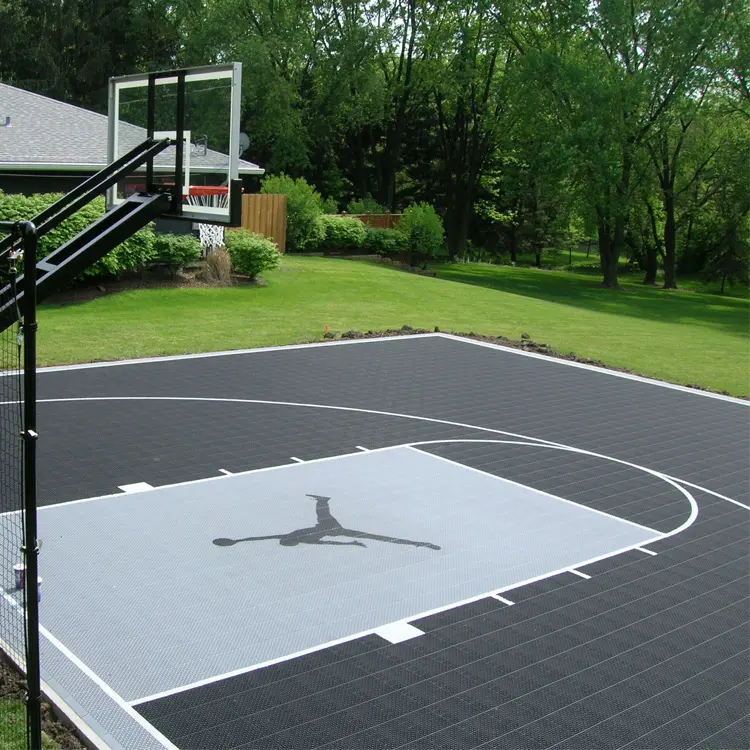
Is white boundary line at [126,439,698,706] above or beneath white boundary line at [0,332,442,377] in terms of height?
beneath

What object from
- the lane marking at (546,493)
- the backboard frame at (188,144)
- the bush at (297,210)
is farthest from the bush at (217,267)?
the backboard frame at (188,144)

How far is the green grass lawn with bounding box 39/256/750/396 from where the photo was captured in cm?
1421

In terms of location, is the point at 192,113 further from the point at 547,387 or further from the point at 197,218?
the point at 547,387

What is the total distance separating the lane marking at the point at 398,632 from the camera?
5.38m

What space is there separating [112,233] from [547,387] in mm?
8029

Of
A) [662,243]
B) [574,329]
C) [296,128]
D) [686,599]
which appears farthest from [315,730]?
[662,243]

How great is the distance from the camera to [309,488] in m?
7.98

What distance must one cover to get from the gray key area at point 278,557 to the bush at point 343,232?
19457 mm

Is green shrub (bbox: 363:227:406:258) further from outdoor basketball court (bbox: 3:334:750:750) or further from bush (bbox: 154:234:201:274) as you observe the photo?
outdoor basketball court (bbox: 3:334:750:750)

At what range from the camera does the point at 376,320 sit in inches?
681

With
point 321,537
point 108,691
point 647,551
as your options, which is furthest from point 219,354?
point 108,691

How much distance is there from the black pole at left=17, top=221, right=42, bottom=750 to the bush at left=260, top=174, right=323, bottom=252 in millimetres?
21624

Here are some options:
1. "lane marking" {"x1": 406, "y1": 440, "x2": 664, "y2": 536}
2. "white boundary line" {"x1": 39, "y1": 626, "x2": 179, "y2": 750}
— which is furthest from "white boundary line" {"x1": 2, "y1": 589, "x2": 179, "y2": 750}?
"lane marking" {"x1": 406, "y1": 440, "x2": 664, "y2": 536}

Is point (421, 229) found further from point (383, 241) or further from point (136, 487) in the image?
point (136, 487)
